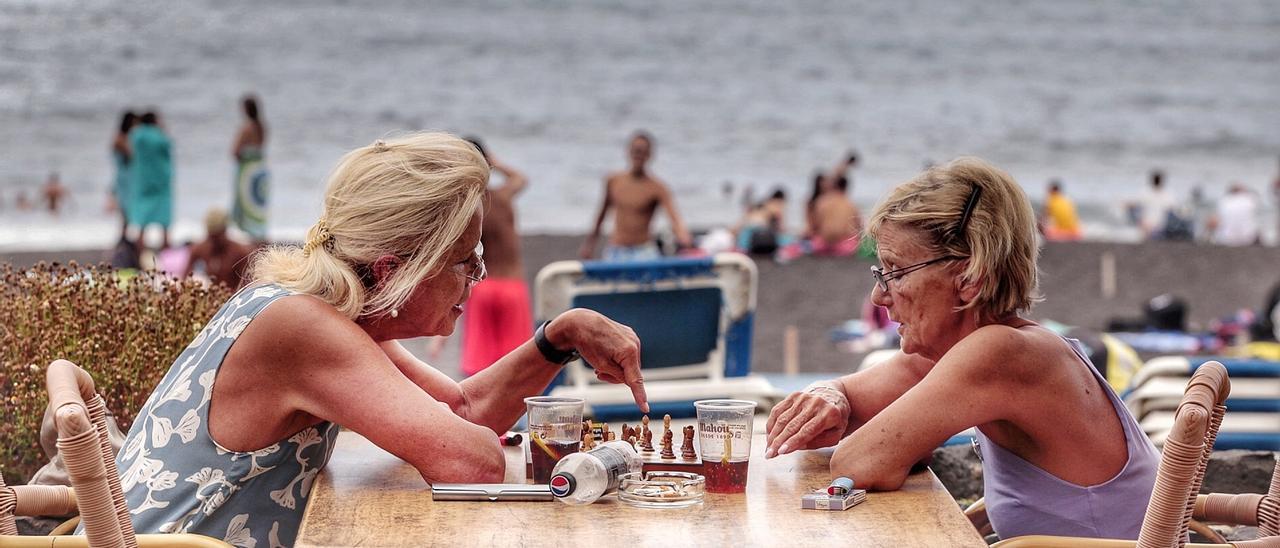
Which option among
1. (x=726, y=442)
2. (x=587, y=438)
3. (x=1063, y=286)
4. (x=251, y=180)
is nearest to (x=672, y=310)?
(x=587, y=438)

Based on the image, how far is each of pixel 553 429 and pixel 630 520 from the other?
11.8 inches

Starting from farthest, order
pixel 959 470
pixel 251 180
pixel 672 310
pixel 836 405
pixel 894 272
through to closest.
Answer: pixel 251 180 → pixel 672 310 → pixel 959 470 → pixel 836 405 → pixel 894 272

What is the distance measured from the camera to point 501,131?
3953 cm

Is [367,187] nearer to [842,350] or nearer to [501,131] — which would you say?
[842,350]

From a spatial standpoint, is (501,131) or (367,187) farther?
(501,131)

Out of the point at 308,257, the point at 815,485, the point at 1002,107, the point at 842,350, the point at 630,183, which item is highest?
the point at 308,257

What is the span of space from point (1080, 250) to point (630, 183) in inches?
265

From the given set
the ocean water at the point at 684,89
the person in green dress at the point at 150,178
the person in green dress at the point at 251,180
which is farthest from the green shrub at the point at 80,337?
the ocean water at the point at 684,89

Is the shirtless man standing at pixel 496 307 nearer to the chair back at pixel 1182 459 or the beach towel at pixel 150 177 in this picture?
the chair back at pixel 1182 459

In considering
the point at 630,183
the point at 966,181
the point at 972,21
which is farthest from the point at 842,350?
the point at 972,21

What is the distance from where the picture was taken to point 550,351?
8.11 ft

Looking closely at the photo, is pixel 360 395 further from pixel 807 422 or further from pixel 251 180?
pixel 251 180

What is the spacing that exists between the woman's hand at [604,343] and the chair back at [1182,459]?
838mm

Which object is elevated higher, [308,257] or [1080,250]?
[308,257]
